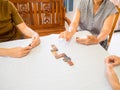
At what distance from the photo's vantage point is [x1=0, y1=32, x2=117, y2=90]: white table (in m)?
0.91

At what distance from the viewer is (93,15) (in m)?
1.57

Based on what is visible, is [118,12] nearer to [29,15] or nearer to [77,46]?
[77,46]

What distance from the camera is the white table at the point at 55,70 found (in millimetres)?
Answer: 912

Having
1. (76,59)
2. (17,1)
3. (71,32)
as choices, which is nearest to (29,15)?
(17,1)

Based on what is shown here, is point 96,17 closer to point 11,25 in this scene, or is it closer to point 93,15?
point 93,15

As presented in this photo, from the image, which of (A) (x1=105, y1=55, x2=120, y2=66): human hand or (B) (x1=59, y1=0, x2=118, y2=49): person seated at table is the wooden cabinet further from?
(A) (x1=105, y1=55, x2=120, y2=66): human hand

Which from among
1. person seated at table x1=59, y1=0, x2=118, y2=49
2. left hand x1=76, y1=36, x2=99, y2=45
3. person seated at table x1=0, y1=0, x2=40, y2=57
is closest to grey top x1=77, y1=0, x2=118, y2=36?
person seated at table x1=59, y1=0, x2=118, y2=49

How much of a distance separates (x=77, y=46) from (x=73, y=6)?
1.74 metres

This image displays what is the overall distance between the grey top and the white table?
16.0 inches

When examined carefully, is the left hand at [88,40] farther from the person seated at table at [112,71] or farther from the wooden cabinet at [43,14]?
the wooden cabinet at [43,14]

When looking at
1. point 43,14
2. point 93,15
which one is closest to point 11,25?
point 43,14

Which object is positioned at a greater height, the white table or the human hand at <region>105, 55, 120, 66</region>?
the human hand at <region>105, 55, 120, 66</region>

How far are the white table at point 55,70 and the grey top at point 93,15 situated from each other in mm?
406

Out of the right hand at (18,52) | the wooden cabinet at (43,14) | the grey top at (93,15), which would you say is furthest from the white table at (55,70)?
the wooden cabinet at (43,14)
